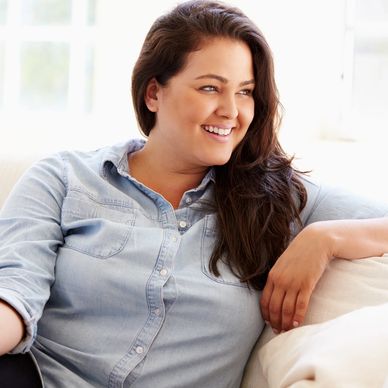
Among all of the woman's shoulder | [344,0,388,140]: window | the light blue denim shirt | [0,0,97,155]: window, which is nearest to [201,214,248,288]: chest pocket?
the light blue denim shirt

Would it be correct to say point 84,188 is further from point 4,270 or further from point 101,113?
point 101,113

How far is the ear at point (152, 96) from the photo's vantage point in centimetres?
182

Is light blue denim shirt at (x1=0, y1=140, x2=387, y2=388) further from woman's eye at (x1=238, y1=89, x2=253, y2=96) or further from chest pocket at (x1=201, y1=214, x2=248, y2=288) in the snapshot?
woman's eye at (x1=238, y1=89, x2=253, y2=96)

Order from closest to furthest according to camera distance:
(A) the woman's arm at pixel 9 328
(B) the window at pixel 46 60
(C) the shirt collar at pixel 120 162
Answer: (A) the woman's arm at pixel 9 328 < (C) the shirt collar at pixel 120 162 < (B) the window at pixel 46 60

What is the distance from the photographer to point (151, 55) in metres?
1.78

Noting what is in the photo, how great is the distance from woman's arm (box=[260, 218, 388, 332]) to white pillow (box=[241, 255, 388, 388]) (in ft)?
0.09

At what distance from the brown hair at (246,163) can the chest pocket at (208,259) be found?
0.04ft

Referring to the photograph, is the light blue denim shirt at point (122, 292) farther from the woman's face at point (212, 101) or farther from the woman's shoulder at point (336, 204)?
the woman's face at point (212, 101)

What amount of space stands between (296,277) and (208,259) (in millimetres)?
196

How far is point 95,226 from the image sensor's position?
1659 mm

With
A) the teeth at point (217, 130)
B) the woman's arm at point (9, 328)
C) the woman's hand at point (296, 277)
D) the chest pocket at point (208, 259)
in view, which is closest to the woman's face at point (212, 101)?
the teeth at point (217, 130)

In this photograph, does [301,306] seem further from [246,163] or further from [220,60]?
[220,60]

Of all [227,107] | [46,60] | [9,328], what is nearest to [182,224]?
[227,107]

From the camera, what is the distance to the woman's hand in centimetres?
152
